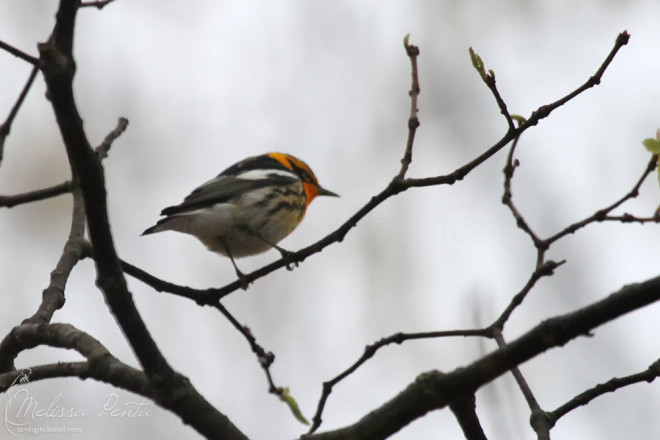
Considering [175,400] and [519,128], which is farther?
[519,128]

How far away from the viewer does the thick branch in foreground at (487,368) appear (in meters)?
1.42

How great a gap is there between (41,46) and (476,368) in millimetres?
1084

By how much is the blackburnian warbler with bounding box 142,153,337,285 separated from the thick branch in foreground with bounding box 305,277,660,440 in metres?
2.40

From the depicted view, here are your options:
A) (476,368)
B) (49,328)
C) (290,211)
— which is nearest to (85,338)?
(49,328)

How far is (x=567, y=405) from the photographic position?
2.10 m

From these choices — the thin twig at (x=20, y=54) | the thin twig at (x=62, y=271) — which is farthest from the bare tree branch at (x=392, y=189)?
the thin twig at (x=20, y=54)

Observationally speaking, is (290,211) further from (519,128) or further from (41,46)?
(41,46)

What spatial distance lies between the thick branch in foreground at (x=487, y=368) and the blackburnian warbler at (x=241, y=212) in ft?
7.86

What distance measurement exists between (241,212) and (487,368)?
3.09 m

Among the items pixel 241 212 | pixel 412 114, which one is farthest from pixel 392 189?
pixel 241 212

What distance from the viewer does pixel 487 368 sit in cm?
155

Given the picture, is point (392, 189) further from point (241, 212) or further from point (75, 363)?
point (241, 212)

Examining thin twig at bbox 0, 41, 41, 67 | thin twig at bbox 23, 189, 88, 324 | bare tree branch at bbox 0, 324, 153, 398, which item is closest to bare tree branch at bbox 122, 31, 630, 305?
thin twig at bbox 23, 189, 88, 324

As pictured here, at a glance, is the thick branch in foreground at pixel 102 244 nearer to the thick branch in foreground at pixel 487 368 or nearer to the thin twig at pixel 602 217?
the thick branch in foreground at pixel 487 368
